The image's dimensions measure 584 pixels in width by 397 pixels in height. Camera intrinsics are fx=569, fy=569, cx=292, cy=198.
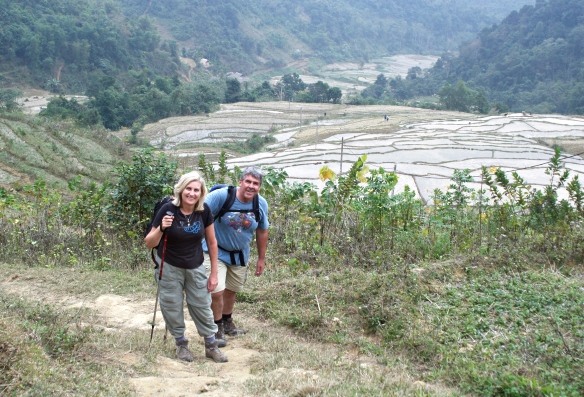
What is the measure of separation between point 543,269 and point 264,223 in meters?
2.06

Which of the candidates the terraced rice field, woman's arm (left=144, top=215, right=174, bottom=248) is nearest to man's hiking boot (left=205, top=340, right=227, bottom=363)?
woman's arm (left=144, top=215, right=174, bottom=248)

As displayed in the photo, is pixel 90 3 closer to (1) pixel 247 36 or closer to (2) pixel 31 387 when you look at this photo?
(1) pixel 247 36

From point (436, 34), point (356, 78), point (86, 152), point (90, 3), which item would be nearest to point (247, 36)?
point (356, 78)

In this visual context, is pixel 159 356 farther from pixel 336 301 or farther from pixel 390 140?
pixel 390 140

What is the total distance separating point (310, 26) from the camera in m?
76.2

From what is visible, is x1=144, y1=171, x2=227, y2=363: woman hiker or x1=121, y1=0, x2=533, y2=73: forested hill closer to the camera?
x1=144, y1=171, x2=227, y2=363: woman hiker

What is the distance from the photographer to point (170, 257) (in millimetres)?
2932

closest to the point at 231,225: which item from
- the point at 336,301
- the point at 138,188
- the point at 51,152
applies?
the point at 336,301

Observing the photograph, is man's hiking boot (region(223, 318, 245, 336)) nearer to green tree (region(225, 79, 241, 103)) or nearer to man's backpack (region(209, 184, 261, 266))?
man's backpack (region(209, 184, 261, 266))

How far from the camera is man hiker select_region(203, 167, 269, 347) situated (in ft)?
10.3

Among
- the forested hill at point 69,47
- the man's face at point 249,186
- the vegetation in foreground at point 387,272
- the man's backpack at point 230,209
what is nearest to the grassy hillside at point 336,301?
the vegetation in foreground at point 387,272

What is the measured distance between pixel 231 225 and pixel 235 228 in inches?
1.1

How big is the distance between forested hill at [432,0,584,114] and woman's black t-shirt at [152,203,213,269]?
122 ft

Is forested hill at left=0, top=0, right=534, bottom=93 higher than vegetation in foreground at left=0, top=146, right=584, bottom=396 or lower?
higher
